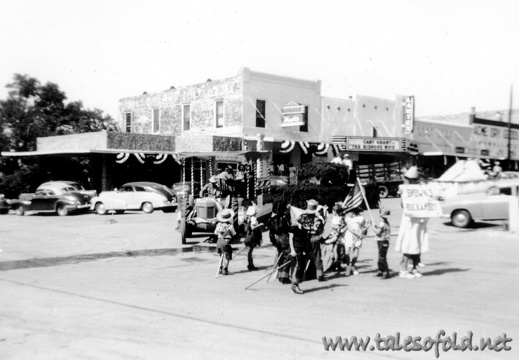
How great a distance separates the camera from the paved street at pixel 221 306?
6.14 m

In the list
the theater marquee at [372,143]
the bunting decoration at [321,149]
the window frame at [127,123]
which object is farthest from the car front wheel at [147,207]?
the window frame at [127,123]

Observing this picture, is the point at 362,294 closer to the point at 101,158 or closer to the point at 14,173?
the point at 101,158

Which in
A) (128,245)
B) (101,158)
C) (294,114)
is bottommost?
(128,245)

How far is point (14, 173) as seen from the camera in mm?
33531

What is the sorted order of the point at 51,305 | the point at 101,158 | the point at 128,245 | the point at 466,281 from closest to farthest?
1. the point at 51,305
2. the point at 466,281
3. the point at 128,245
4. the point at 101,158

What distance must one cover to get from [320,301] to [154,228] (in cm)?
1192

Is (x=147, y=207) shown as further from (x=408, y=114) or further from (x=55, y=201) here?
(x=408, y=114)

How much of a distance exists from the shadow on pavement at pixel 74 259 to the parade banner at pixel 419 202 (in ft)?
20.4

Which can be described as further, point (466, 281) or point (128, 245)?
point (128, 245)

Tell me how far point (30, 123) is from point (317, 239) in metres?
30.5

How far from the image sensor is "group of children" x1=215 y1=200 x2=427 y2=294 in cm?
944

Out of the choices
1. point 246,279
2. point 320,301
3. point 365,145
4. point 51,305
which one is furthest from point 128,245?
point 365,145

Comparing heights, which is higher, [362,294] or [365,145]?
[365,145]

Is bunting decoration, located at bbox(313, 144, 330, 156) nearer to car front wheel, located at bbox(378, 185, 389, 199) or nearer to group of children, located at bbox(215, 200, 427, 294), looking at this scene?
car front wheel, located at bbox(378, 185, 389, 199)
